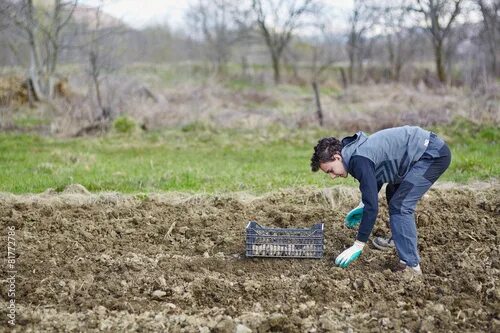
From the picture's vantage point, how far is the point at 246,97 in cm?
2394

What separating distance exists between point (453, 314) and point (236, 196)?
11.8ft

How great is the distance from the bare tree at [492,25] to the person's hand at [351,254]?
991 inches

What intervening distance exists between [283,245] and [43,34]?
14.9 meters

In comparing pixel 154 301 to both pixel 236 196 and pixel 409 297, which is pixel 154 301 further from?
pixel 236 196

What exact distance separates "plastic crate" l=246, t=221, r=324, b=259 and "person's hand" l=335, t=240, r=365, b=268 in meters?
0.41

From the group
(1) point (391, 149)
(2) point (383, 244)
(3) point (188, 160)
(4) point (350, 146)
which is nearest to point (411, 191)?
(1) point (391, 149)

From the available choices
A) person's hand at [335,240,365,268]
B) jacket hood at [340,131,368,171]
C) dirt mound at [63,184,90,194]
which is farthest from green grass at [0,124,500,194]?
jacket hood at [340,131,368,171]

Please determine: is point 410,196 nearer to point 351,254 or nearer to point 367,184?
point 367,184

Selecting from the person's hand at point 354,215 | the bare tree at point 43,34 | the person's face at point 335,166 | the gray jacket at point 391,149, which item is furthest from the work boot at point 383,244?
the bare tree at point 43,34

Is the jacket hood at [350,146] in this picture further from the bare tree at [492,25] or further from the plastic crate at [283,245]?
the bare tree at [492,25]

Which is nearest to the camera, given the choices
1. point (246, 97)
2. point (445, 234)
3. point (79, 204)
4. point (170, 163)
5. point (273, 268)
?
point (273, 268)

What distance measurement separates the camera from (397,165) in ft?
15.4

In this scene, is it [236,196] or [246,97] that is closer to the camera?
[236,196]

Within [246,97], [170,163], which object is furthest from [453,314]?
[246,97]
